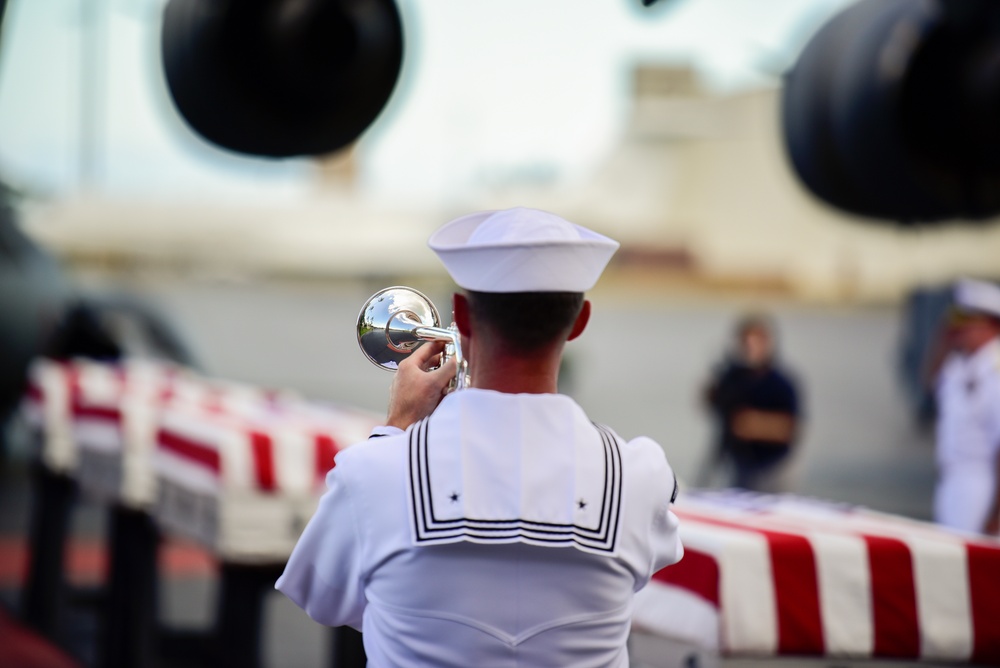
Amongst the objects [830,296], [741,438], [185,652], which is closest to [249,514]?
[185,652]

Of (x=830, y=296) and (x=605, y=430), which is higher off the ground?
(x=605, y=430)

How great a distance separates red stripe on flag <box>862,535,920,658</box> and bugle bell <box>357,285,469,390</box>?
52.1 inches

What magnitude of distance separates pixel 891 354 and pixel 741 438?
876 inches

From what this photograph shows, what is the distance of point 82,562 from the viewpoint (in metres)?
7.77

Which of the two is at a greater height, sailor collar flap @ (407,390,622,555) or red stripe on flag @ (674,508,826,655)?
sailor collar flap @ (407,390,622,555)

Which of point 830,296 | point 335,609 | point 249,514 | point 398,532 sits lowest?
point 830,296

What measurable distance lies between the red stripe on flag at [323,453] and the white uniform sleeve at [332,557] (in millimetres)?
2385

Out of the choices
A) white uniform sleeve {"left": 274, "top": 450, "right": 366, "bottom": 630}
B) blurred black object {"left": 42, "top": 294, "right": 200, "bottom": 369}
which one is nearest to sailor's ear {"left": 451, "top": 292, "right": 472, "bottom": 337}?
white uniform sleeve {"left": 274, "top": 450, "right": 366, "bottom": 630}

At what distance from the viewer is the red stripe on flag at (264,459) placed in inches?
151

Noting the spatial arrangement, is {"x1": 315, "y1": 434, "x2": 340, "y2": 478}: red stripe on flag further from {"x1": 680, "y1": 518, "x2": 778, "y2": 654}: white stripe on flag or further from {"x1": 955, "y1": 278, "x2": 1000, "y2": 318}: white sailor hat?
{"x1": 955, "y1": 278, "x2": 1000, "y2": 318}: white sailor hat

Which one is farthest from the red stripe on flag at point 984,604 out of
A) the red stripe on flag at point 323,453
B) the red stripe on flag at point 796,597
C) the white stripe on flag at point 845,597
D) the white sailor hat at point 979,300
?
the white sailor hat at point 979,300

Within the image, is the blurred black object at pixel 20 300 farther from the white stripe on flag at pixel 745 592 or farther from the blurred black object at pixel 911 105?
the blurred black object at pixel 911 105

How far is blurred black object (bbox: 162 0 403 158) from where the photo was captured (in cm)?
271

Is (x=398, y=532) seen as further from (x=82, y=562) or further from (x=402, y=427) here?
(x=82, y=562)
